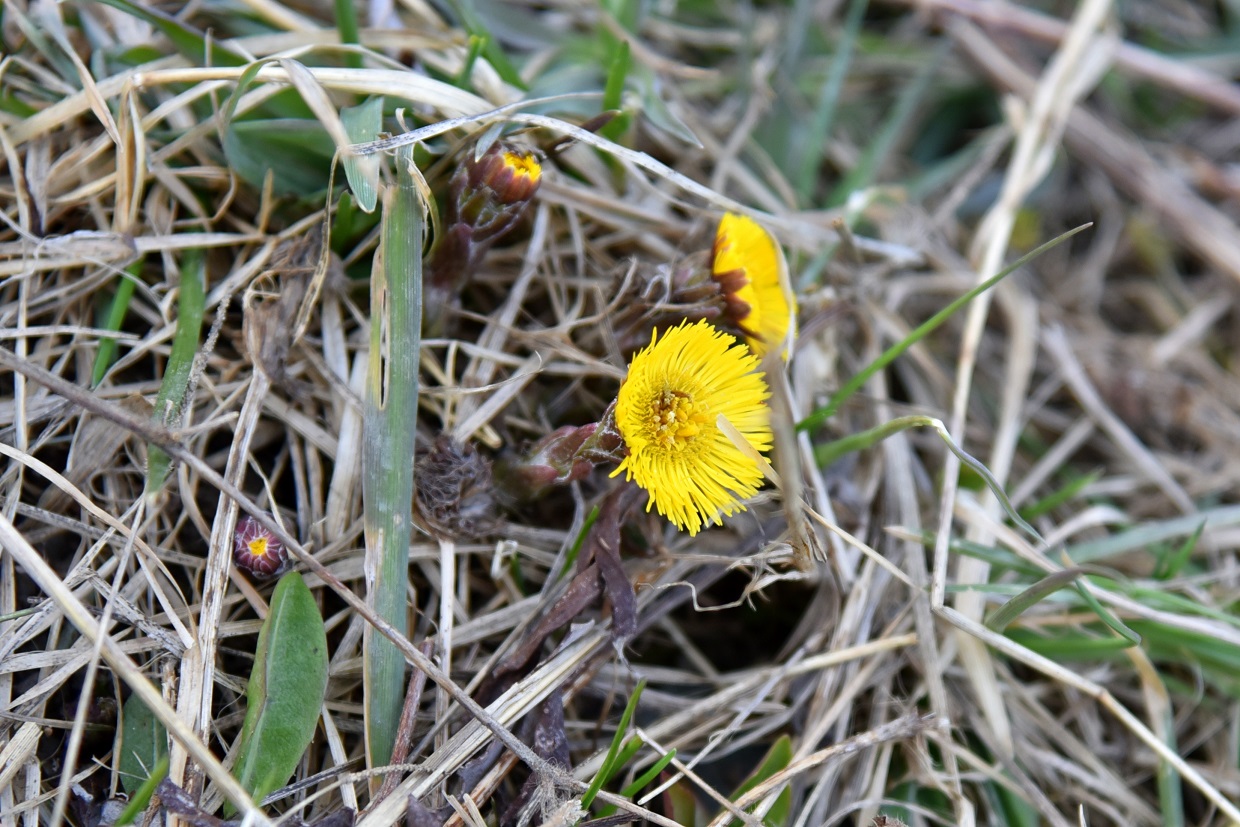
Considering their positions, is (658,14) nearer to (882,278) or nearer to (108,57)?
(882,278)

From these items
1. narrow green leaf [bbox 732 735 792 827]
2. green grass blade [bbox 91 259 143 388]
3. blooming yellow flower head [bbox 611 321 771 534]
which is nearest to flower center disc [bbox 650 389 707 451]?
blooming yellow flower head [bbox 611 321 771 534]

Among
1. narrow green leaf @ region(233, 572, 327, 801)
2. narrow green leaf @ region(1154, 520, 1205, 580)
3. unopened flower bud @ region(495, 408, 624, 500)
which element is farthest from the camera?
narrow green leaf @ region(1154, 520, 1205, 580)

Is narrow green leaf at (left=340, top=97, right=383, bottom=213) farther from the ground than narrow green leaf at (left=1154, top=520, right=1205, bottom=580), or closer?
farther from the ground

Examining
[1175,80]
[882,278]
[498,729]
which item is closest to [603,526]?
[498,729]

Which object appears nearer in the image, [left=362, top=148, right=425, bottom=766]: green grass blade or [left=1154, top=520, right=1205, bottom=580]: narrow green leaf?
[left=362, top=148, right=425, bottom=766]: green grass blade

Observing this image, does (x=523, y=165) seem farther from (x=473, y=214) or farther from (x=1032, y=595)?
(x=1032, y=595)

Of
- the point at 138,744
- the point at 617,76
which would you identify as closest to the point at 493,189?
the point at 617,76

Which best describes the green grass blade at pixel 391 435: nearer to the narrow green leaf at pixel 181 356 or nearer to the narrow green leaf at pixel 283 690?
the narrow green leaf at pixel 283 690

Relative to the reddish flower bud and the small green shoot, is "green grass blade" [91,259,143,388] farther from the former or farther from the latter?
the small green shoot
